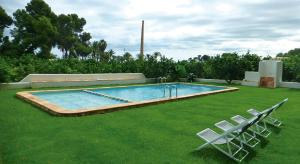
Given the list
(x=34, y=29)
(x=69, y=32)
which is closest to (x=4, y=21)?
(x=34, y=29)

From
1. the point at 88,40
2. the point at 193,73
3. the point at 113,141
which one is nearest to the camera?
the point at 113,141

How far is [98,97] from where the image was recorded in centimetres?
1277

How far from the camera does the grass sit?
15.7 ft

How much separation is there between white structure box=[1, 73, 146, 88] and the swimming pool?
171 cm

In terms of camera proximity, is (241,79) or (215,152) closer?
(215,152)

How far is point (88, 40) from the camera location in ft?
154

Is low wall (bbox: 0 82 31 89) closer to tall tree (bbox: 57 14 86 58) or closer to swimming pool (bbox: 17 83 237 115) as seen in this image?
swimming pool (bbox: 17 83 237 115)

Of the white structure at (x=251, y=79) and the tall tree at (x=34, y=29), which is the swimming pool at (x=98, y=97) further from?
the tall tree at (x=34, y=29)

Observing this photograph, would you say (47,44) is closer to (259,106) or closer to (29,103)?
(29,103)

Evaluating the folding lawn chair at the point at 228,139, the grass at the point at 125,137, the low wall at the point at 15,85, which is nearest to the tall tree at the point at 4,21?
the low wall at the point at 15,85

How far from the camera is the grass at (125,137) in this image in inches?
188

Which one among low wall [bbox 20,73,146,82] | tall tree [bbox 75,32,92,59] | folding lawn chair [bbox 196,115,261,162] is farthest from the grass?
tall tree [bbox 75,32,92,59]

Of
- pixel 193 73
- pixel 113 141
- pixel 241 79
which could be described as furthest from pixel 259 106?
pixel 193 73

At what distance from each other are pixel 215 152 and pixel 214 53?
1670 cm
